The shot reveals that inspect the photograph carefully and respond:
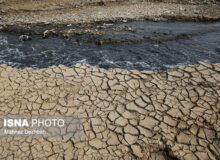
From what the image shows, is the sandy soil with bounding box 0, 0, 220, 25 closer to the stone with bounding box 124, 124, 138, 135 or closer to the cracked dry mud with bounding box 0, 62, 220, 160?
the cracked dry mud with bounding box 0, 62, 220, 160

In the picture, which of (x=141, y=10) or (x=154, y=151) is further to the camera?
(x=141, y=10)

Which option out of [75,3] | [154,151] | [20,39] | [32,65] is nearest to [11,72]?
[32,65]

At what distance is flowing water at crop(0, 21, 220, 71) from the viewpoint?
15.9 ft

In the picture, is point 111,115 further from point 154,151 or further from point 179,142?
point 179,142

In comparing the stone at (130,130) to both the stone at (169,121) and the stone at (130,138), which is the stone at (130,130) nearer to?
the stone at (130,138)

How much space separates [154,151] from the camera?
95.7 inches

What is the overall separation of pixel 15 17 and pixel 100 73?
273 inches

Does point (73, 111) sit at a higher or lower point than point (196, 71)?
lower

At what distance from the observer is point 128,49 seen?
559 cm

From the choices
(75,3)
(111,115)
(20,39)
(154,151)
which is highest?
(75,3)

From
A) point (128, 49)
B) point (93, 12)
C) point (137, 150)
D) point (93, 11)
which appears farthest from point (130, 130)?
point (93, 11)

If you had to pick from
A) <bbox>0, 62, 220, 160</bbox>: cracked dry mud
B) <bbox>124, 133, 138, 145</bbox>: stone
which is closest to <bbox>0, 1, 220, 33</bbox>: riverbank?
<bbox>0, 62, 220, 160</bbox>: cracked dry mud

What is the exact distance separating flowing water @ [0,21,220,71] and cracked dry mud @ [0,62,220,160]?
84 cm

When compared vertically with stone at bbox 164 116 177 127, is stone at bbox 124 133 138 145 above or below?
below
